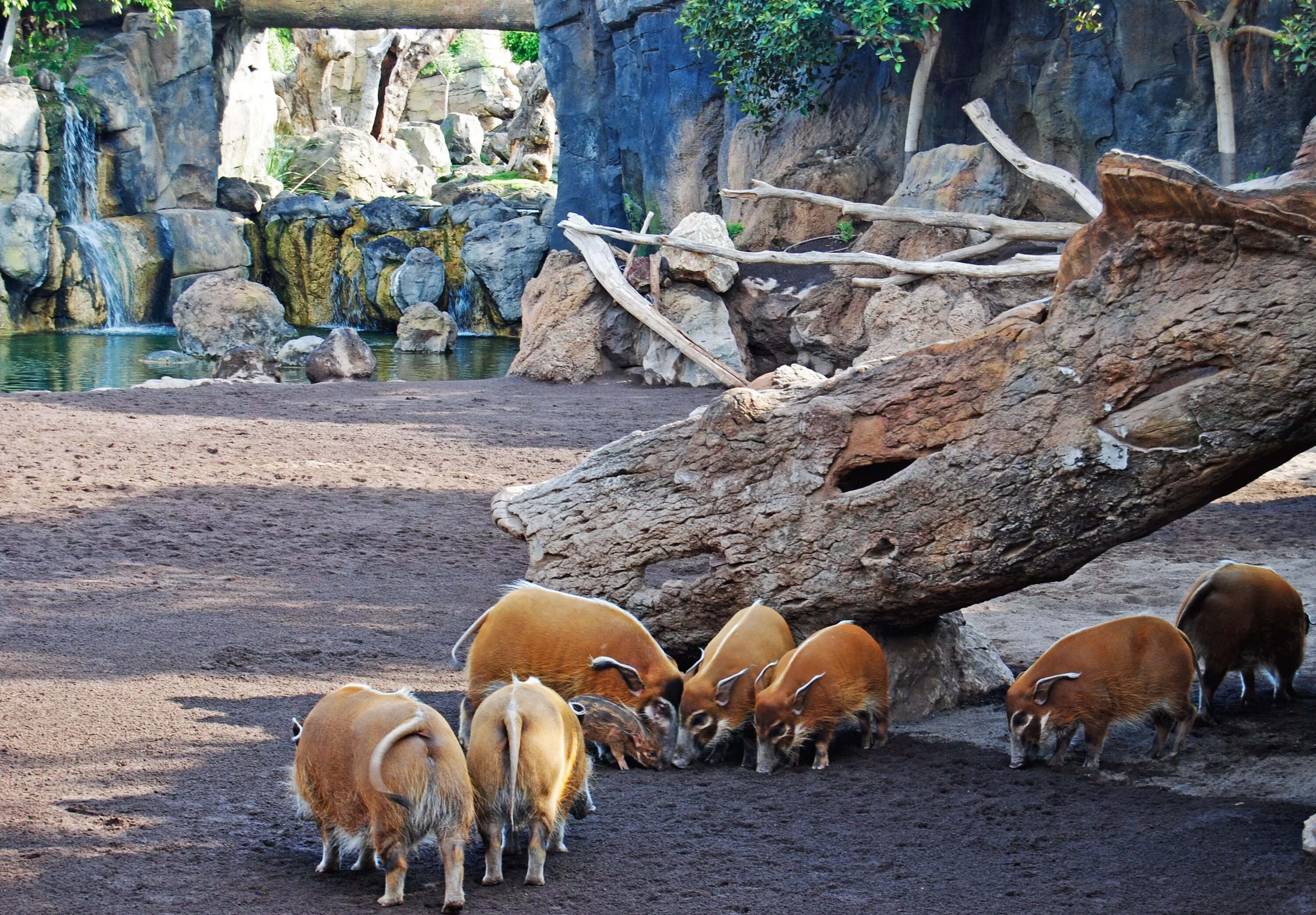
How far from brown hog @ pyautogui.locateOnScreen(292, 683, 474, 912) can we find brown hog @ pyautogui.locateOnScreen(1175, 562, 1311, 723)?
3.24 meters

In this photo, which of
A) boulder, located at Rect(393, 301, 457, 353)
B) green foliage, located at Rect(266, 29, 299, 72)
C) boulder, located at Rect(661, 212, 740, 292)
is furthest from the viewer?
green foliage, located at Rect(266, 29, 299, 72)

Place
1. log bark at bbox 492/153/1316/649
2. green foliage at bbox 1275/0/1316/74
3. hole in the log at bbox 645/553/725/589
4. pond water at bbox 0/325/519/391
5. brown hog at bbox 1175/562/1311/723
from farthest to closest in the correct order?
pond water at bbox 0/325/519/391, green foliage at bbox 1275/0/1316/74, hole in the log at bbox 645/553/725/589, brown hog at bbox 1175/562/1311/723, log bark at bbox 492/153/1316/649

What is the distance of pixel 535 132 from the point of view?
41219 mm

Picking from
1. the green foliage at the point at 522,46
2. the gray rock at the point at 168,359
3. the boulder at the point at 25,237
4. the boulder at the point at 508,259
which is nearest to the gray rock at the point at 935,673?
the gray rock at the point at 168,359

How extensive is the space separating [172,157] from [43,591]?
25.4 metres

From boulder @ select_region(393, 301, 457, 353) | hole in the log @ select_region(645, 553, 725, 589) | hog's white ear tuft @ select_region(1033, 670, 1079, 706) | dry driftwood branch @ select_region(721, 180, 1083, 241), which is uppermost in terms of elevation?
dry driftwood branch @ select_region(721, 180, 1083, 241)

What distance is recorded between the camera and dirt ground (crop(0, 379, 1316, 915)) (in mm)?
3646

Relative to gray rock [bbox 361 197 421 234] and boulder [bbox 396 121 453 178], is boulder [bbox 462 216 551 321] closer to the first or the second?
gray rock [bbox 361 197 421 234]

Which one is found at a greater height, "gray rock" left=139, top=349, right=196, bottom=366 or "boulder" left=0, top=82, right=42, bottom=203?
"boulder" left=0, top=82, right=42, bottom=203

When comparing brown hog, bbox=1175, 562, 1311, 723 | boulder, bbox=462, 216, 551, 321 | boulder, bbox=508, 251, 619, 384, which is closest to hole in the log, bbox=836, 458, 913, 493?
brown hog, bbox=1175, 562, 1311, 723

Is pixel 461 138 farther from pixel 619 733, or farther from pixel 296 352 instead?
pixel 619 733

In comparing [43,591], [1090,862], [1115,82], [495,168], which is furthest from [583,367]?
[495,168]

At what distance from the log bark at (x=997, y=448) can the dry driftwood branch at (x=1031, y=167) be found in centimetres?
856

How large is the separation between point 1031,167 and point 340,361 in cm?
1006
